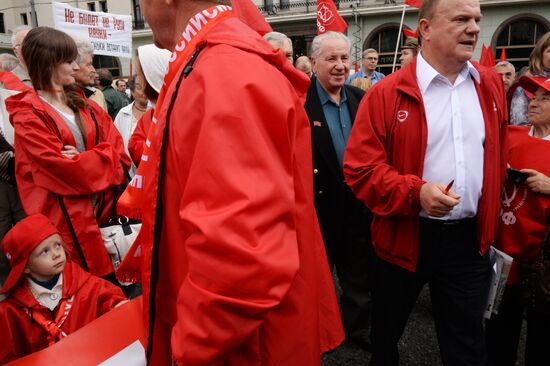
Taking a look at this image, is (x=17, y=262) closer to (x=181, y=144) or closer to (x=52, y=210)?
(x=52, y=210)

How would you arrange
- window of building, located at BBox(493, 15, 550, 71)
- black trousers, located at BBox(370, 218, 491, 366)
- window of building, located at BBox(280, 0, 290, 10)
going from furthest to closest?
window of building, located at BBox(280, 0, 290, 10)
window of building, located at BBox(493, 15, 550, 71)
black trousers, located at BBox(370, 218, 491, 366)

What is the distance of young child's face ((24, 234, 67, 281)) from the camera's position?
2.30 m

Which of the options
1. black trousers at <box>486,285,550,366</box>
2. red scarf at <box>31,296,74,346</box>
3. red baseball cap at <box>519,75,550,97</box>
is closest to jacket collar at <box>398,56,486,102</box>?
red baseball cap at <box>519,75,550,97</box>

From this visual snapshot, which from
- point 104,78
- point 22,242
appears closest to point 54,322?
point 22,242

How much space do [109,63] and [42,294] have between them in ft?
101

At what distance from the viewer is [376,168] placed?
2.31 m

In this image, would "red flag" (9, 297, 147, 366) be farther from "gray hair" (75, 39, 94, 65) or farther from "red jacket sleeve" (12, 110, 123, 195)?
"gray hair" (75, 39, 94, 65)

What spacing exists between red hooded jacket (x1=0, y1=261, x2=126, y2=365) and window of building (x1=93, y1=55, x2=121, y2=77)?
29.4m

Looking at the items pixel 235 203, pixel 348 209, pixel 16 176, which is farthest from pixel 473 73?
pixel 16 176

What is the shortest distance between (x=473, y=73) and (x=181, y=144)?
1.76 meters

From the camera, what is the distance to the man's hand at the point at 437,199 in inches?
76.8

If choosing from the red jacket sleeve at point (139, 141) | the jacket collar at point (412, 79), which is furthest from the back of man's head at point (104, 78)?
the jacket collar at point (412, 79)

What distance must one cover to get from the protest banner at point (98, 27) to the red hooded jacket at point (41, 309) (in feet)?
20.6

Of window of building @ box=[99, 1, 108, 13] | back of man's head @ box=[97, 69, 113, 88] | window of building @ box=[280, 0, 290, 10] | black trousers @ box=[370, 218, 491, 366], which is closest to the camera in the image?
black trousers @ box=[370, 218, 491, 366]
